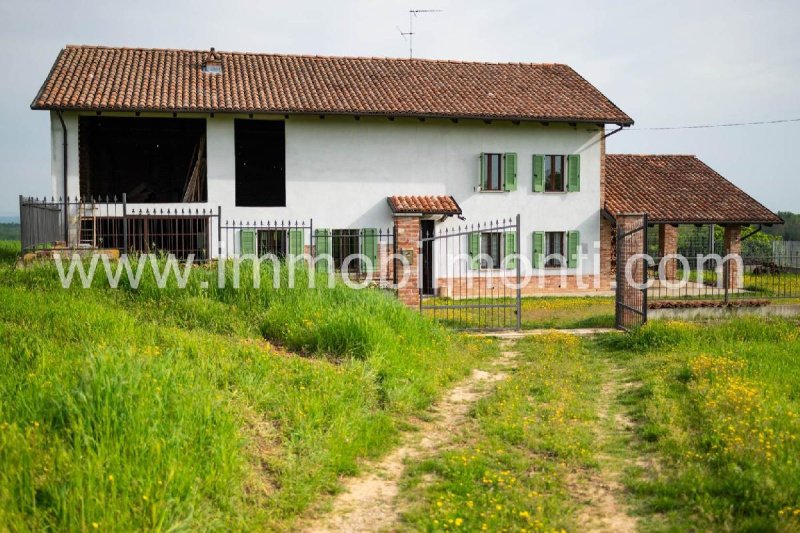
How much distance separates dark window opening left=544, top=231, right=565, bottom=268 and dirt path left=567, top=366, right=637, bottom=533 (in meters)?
15.9

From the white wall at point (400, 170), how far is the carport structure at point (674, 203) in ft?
4.89

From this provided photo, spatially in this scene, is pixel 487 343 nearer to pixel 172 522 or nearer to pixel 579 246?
pixel 172 522

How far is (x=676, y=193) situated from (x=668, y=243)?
6.10 feet

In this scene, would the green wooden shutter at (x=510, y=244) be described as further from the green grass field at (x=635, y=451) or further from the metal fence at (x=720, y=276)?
the green grass field at (x=635, y=451)

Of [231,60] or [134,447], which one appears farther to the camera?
[231,60]

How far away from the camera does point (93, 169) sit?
76.6 feet

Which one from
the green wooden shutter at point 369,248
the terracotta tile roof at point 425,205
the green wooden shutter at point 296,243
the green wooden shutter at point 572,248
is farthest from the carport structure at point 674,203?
the green wooden shutter at point 296,243

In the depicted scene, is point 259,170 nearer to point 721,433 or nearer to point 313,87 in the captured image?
point 313,87

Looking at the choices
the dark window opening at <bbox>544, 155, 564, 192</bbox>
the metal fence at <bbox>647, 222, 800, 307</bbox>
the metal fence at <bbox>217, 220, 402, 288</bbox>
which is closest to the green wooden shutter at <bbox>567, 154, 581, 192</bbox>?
the dark window opening at <bbox>544, 155, 564, 192</bbox>

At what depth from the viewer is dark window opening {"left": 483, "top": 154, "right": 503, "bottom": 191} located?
76.0 ft

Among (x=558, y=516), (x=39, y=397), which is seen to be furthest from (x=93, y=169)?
(x=558, y=516)

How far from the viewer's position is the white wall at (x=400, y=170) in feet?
70.2

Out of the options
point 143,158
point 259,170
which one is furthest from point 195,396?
point 143,158

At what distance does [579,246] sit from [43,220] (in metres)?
16.0
